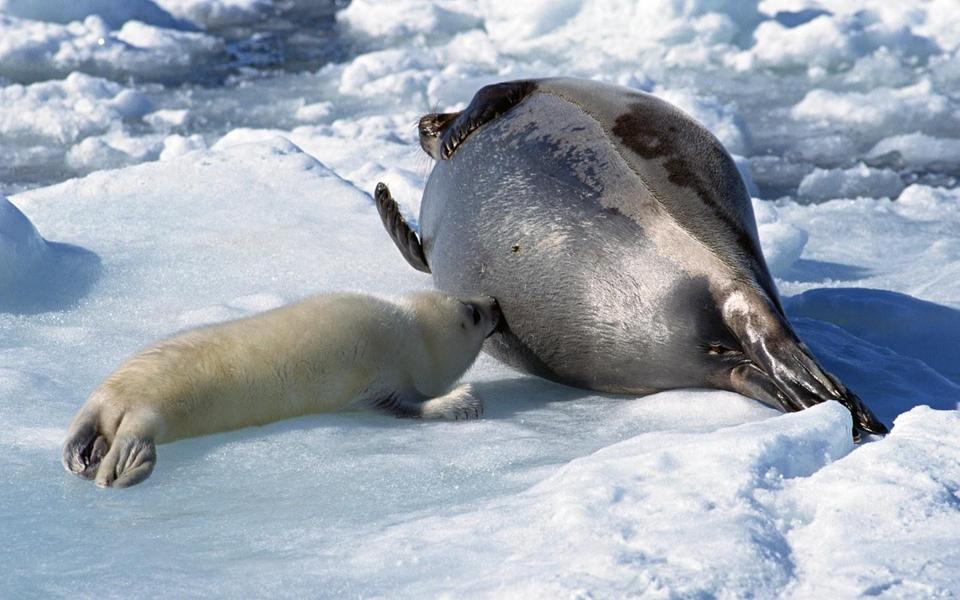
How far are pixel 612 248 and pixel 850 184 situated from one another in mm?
4042

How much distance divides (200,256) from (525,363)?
1214mm

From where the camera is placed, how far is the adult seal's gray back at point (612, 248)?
2.76 m

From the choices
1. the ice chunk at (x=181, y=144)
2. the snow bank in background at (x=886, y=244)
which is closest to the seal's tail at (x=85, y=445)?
the snow bank in background at (x=886, y=244)

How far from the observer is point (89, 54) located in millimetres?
9273

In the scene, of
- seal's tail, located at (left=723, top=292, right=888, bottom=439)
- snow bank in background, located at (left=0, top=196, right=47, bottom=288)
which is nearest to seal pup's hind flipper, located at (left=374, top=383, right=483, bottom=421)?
seal's tail, located at (left=723, top=292, right=888, bottom=439)

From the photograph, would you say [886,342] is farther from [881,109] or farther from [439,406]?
[881,109]

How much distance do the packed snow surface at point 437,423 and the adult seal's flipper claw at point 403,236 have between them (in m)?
0.11

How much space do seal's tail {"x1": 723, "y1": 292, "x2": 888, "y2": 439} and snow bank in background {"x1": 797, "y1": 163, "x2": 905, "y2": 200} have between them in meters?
3.92

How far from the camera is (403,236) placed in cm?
365

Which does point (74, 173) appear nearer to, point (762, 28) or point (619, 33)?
point (619, 33)

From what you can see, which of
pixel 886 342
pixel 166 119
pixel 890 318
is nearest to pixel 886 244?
pixel 890 318

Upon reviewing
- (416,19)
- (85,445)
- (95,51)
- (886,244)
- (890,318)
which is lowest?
(95,51)

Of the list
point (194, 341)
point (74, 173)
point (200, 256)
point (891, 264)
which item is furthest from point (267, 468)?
point (74, 173)

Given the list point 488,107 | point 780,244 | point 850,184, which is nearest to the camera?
point 488,107
